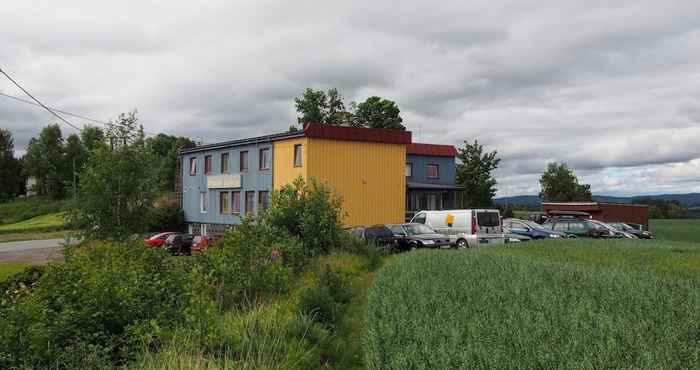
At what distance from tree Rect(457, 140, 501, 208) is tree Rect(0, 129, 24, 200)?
76123 millimetres

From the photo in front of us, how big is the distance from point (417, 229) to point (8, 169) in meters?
88.2

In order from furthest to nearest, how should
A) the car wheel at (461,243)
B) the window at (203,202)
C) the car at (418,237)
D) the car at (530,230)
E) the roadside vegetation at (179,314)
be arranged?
1. the window at (203,202)
2. the car at (530,230)
3. the car wheel at (461,243)
4. the car at (418,237)
5. the roadside vegetation at (179,314)

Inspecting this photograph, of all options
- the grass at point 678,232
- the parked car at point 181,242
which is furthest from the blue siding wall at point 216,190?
the grass at point 678,232

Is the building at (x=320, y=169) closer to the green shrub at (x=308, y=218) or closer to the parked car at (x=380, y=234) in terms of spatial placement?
the parked car at (x=380, y=234)

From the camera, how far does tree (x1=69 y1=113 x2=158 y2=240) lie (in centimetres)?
1430

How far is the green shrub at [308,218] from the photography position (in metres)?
17.2

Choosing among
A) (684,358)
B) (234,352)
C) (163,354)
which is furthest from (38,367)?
(684,358)

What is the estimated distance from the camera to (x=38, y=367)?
17.4ft

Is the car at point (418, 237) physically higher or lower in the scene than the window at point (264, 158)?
lower

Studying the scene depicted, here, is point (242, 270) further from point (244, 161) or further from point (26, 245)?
point (26, 245)

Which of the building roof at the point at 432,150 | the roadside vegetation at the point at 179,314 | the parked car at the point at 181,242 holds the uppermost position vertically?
the building roof at the point at 432,150

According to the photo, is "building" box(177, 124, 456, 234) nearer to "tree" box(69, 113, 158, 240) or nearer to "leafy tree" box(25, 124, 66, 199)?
"tree" box(69, 113, 158, 240)

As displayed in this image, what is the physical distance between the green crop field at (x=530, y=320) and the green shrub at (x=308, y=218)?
280 inches

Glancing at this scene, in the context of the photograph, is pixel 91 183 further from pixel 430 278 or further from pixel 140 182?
pixel 430 278
